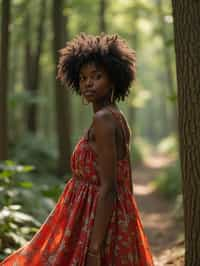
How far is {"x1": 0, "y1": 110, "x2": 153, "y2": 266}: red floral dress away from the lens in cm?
328

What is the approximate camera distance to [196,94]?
3779 millimetres

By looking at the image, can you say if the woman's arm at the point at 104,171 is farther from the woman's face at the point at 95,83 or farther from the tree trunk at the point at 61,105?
the tree trunk at the point at 61,105

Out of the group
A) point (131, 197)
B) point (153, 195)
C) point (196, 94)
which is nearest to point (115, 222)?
point (131, 197)

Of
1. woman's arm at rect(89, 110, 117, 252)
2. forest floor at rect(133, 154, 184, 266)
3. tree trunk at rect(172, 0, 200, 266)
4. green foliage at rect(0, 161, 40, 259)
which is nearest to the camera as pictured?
woman's arm at rect(89, 110, 117, 252)

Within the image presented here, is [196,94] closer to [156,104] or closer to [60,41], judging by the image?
[60,41]

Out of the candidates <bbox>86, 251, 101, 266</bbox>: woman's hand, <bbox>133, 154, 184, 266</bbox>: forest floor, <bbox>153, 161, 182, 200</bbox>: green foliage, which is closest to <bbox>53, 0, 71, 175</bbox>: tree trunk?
<bbox>133, 154, 184, 266</bbox>: forest floor

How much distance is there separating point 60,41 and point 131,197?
8592mm

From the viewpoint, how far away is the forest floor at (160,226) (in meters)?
5.76

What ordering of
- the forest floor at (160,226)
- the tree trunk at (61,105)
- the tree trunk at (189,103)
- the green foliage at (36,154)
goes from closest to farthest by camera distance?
the tree trunk at (189,103) < the forest floor at (160,226) < the tree trunk at (61,105) < the green foliage at (36,154)

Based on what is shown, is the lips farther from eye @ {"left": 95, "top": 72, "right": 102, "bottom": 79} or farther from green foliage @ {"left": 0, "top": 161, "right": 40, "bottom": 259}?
green foliage @ {"left": 0, "top": 161, "right": 40, "bottom": 259}

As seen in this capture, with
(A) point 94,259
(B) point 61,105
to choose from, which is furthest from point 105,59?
(B) point 61,105

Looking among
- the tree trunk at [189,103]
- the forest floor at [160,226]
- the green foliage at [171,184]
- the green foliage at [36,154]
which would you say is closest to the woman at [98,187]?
the tree trunk at [189,103]

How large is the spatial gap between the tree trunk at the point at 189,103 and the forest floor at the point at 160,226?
46.9 inches

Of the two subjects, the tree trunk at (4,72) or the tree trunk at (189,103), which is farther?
the tree trunk at (4,72)
